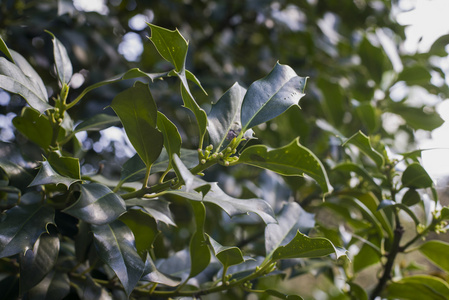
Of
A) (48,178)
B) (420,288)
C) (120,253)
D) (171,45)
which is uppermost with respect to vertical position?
(171,45)

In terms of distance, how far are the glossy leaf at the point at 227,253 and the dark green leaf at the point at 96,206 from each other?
134 millimetres

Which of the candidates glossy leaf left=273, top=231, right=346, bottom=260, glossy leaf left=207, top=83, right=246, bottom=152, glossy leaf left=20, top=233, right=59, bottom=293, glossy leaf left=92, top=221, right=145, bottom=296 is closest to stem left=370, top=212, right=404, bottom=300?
A: glossy leaf left=273, top=231, right=346, bottom=260

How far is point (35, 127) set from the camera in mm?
650

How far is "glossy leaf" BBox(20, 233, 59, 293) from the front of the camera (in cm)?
55

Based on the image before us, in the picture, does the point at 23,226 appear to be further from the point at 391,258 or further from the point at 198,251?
the point at 391,258

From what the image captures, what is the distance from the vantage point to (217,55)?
1.75 m

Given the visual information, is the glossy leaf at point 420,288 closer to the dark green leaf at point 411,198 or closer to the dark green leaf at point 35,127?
the dark green leaf at point 411,198

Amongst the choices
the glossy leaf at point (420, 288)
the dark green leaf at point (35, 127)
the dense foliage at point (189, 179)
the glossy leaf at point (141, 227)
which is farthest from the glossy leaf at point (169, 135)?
the glossy leaf at point (420, 288)

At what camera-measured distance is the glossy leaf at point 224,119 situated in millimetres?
557

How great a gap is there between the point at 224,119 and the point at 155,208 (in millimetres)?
170

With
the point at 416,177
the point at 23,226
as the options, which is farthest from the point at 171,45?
the point at 416,177

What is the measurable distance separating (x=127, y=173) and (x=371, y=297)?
614mm

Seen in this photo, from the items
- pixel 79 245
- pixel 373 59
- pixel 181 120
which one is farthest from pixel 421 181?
pixel 181 120

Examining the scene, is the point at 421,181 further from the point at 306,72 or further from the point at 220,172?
the point at 306,72
